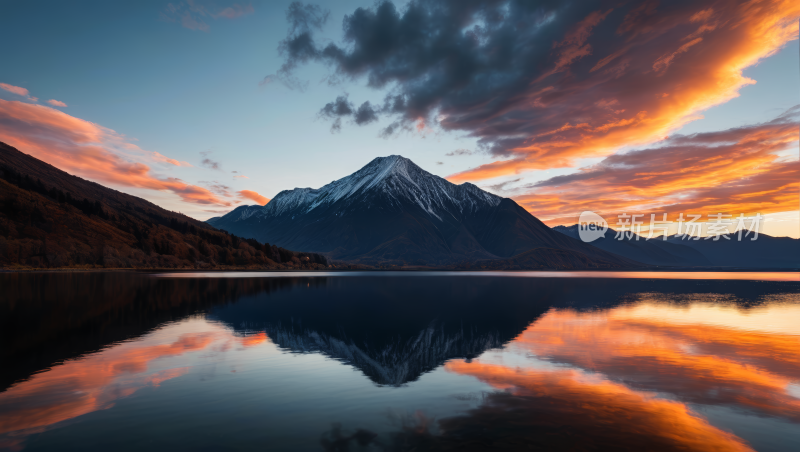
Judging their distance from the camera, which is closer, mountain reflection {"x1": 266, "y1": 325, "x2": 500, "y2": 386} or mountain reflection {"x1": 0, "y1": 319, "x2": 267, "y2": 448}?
mountain reflection {"x1": 0, "y1": 319, "x2": 267, "y2": 448}

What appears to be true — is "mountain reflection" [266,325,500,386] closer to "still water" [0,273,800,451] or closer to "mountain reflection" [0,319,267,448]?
"still water" [0,273,800,451]

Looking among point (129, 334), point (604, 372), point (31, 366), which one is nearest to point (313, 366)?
point (31, 366)

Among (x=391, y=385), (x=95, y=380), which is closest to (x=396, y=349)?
(x=391, y=385)

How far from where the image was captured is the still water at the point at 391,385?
624 inches

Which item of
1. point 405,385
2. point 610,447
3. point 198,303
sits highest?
point 610,447

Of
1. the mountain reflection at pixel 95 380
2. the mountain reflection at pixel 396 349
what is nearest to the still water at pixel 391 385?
the mountain reflection at pixel 95 380

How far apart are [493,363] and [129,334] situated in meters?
33.9

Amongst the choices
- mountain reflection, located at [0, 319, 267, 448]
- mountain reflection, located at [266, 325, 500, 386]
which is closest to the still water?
mountain reflection, located at [0, 319, 267, 448]

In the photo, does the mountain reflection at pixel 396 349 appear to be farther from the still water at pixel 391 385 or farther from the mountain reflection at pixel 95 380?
the mountain reflection at pixel 95 380

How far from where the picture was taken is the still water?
1584 centimetres

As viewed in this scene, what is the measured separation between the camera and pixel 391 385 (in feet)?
77.6

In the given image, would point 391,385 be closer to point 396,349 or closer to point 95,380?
point 396,349

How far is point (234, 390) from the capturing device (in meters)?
22.1

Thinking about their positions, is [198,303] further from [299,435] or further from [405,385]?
[299,435]
